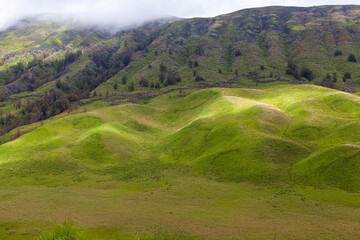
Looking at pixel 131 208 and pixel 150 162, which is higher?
pixel 131 208

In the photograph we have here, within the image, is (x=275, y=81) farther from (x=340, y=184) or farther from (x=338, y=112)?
(x=340, y=184)

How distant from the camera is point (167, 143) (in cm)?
8000

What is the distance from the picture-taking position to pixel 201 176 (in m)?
56.4

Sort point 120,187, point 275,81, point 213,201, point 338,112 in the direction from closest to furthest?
point 213,201 → point 120,187 → point 338,112 → point 275,81

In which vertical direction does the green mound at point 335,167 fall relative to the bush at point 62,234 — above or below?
below

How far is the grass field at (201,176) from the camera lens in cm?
2928

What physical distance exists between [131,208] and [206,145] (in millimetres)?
37998

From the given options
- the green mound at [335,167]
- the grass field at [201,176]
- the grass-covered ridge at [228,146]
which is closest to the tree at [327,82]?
the grass field at [201,176]

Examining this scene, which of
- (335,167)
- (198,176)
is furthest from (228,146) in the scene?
(335,167)

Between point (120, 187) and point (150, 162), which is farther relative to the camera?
point (150, 162)

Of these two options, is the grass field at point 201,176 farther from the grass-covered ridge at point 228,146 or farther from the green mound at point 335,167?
the grass-covered ridge at point 228,146

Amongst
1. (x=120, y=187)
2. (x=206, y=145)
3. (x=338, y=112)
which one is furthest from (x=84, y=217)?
(x=338, y=112)

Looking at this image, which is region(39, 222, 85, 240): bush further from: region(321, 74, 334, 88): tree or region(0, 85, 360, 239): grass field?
region(321, 74, 334, 88): tree

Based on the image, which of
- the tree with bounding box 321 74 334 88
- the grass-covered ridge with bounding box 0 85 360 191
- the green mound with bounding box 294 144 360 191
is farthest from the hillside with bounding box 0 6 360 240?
the tree with bounding box 321 74 334 88
